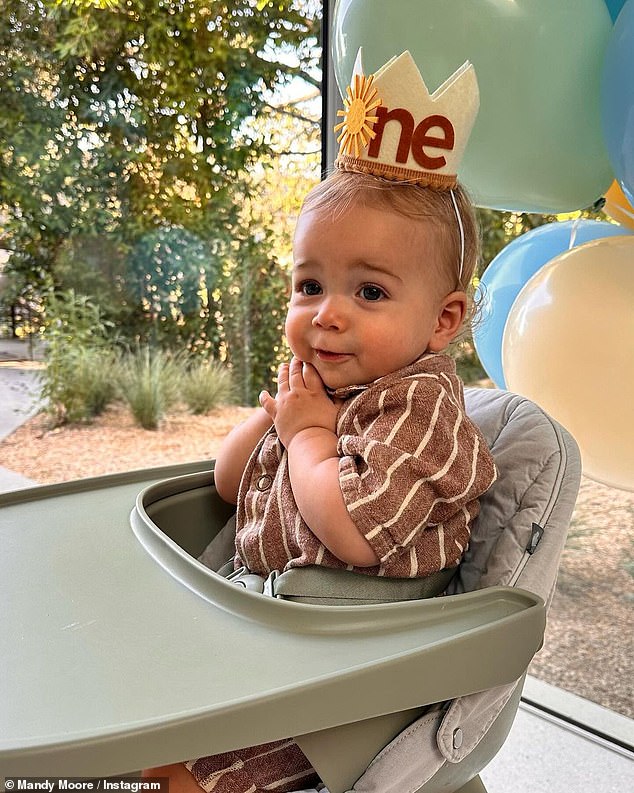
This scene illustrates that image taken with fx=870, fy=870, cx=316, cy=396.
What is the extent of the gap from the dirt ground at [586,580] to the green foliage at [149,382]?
5cm

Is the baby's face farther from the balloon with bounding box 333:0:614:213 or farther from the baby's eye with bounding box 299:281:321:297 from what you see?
the balloon with bounding box 333:0:614:213

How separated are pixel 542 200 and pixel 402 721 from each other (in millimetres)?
784

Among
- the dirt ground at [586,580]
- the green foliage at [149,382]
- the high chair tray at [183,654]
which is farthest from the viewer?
the green foliage at [149,382]

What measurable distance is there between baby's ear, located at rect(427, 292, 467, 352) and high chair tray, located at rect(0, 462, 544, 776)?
13.1 inches

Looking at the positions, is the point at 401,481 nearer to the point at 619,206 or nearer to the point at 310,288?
the point at 310,288

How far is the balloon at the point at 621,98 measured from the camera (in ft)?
3.55

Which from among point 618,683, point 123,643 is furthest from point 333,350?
point 618,683

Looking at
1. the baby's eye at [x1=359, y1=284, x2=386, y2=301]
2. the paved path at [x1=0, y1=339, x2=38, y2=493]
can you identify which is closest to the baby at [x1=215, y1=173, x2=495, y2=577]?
the baby's eye at [x1=359, y1=284, x2=386, y2=301]

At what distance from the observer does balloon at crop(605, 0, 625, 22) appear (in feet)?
4.03

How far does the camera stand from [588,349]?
1.20 m

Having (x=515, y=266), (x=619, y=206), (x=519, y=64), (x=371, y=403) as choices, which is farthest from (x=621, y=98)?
(x=371, y=403)

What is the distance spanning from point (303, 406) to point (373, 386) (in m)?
0.10

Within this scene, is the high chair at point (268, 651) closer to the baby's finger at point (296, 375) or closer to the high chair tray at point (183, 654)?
the high chair tray at point (183, 654)

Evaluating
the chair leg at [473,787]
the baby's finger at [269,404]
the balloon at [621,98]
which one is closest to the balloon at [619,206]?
the balloon at [621,98]
